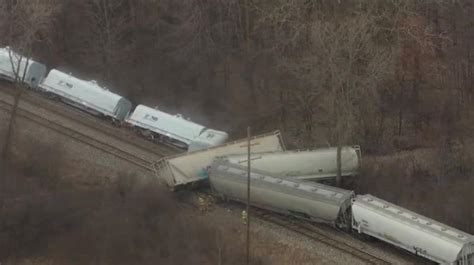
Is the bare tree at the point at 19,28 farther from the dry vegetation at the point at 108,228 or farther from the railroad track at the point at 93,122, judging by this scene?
the railroad track at the point at 93,122

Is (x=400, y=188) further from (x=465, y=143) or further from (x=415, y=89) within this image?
(x=415, y=89)

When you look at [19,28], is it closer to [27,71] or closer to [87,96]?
[27,71]

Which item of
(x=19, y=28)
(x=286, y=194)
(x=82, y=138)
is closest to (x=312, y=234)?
(x=286, y=194)

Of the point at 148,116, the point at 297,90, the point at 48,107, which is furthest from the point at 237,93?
the point at 48,107

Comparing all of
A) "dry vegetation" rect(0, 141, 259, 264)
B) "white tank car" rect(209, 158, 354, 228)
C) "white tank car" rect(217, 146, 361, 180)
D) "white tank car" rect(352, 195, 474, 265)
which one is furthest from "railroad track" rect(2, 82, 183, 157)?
"white tank car" rect(352, 195, 474, 265)

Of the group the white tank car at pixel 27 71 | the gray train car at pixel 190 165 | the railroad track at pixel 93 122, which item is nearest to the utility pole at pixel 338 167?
the gray train car at pixel 190 165

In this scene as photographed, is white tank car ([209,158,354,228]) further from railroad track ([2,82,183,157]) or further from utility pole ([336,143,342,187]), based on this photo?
railroad track ([2,82,183,157])

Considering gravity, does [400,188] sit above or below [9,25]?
below
